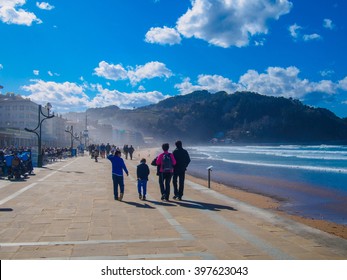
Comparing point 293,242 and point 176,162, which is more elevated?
point 176,162

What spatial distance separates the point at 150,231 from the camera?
19.9 feet

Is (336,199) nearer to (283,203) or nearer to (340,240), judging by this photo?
(283,203)

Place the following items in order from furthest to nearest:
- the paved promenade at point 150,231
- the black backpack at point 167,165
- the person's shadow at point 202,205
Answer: the black backpack at point 167,165
the person's shadow at point 202,205
the paved promenade at point 150,231

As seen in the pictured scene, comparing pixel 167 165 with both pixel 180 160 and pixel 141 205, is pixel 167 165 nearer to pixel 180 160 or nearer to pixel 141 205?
pixel 180 160

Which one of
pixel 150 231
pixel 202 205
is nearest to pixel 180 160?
→ pixel 202 205

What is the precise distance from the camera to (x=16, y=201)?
356 inches

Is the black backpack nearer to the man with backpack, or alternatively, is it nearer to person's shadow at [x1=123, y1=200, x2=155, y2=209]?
the man with backpack

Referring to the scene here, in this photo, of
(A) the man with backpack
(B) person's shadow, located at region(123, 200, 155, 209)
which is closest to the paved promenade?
(B) person's shadow, located at region(123, 200, 155, 209)

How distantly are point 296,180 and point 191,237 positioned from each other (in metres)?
16.6

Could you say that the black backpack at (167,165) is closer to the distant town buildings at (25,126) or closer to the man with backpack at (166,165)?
the man with backpack at (166,165)

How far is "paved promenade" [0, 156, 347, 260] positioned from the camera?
4.81 metres

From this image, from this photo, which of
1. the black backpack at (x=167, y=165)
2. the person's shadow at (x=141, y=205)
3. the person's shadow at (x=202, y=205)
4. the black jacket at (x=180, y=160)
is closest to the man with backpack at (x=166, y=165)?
the black backpack at (x=167, y=165)

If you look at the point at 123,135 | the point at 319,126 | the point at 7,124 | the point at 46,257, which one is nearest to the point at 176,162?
the point at 46,257

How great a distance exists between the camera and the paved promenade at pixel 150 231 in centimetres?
481
